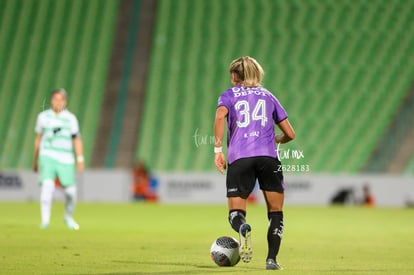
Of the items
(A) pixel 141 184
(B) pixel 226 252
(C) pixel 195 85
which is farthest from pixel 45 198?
(C) pixel 195 85

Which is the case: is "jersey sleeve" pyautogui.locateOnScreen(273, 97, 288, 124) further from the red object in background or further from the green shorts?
the red object in background

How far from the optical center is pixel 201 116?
101 feet

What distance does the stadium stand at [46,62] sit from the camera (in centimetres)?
3002

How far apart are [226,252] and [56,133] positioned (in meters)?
6.34

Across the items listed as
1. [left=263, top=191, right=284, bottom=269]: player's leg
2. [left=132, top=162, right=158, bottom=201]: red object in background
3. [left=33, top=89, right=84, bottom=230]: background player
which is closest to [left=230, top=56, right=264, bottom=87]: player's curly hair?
[left=263, top=191, right=284, bottom=269]: player's leg

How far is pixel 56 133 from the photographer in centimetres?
1392

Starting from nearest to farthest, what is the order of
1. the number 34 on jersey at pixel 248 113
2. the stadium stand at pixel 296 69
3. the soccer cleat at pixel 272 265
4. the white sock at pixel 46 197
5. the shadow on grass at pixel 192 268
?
the shadow on grass at pixel 192 268, the soccer cleat at pixel 272 265, the number 34 on jersey at pixel 248 113, the white sock at pixel 46 197, the stadium stand at pixel 296 69

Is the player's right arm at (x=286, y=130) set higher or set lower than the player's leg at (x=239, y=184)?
higher

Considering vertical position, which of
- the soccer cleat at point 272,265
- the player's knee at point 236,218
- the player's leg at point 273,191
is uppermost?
the player's leg at point 273,191

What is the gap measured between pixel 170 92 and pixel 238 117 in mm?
23880

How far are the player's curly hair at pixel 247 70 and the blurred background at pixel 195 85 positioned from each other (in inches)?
716

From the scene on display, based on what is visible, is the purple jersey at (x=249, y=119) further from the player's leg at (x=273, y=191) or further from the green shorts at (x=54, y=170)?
the green shorts at (x=54, y=170)

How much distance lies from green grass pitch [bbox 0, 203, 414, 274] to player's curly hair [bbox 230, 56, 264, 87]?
1646 millimetres

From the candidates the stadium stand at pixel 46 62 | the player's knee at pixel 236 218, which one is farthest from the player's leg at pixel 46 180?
the stadium stand at pixel 46 62
